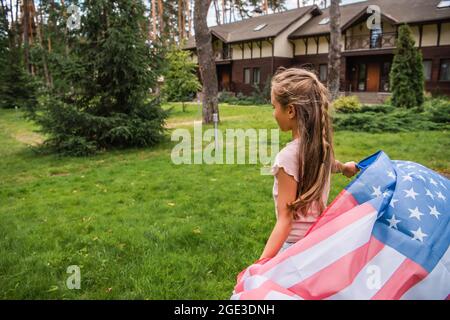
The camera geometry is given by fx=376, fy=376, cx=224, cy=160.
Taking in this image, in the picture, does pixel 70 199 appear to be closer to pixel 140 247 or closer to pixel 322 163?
pixel 140 247

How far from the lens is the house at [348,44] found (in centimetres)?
2484

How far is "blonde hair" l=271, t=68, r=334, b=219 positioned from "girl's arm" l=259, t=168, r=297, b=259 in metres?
0.05

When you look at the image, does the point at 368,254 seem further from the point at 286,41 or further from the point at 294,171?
the point at 286,41

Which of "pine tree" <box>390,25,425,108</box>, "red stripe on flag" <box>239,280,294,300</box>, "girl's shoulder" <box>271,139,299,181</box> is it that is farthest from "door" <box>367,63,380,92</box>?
"red stripe on flag" <box>239,280,294,300</box>

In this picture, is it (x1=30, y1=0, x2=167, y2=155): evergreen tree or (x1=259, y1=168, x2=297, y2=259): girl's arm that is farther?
(x1=30, y1=0, x2=167, y2=155): evergreen tree

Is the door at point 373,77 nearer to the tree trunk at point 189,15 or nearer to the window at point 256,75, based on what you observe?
the window at point 256,75

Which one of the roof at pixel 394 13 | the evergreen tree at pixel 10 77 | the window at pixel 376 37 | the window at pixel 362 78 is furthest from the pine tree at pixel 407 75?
the evergreen tree at pixel 10 77

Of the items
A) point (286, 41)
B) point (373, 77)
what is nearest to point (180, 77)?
point (286, 41)

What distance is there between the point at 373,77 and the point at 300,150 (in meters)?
29.6

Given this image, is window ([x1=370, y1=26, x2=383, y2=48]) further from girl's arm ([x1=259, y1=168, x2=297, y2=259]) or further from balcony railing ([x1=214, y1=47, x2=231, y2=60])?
girl's arm ([x1=259, y1=168, x2=297, y2=259])

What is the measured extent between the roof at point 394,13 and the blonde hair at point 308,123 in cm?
2620

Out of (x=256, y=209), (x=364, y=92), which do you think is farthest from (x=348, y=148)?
(x=364, y=92)

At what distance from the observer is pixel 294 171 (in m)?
1.98

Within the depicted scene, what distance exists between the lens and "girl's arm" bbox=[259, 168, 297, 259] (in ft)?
6.27
